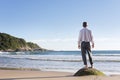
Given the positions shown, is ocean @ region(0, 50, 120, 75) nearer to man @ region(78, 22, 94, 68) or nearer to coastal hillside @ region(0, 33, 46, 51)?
man @ region(78, 22, 94, 68)

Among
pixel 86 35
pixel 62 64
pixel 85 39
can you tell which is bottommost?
pixel 62 64

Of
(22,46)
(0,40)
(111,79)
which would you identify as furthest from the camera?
(22,46)

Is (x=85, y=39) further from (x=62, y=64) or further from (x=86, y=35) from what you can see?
(x=62, y=64)

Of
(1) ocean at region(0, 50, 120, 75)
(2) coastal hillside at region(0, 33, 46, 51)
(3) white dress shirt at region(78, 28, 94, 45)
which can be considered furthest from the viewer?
(2) coastal hillside at region(0, 33, 46, 51)

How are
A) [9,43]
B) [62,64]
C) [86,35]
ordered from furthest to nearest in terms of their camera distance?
[9,43] < [62,64] < [86,35]

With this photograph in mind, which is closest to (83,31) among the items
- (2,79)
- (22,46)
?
(2,79)

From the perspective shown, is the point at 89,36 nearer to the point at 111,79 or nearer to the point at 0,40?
the point at 111,79

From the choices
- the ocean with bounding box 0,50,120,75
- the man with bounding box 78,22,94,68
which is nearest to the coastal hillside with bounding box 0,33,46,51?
the ocean with bounding box 0,50,120,75

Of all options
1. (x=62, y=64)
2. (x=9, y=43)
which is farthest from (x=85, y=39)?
(x=9, y=43)

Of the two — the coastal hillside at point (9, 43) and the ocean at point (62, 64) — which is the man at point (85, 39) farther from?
the coastal hillside at point (9, 43)

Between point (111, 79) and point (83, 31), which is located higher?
point (83, 31)

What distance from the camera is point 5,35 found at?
16775cm

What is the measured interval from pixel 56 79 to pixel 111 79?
1681mm

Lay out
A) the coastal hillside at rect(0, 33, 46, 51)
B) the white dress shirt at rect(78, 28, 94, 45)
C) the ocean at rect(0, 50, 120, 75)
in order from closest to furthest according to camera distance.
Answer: the white dress shirt at rect(78, 28, 94, 45), the ocean at rect(0, 50, 120, 75), the coastal hillside at rect(0, 33, 46, 51)
